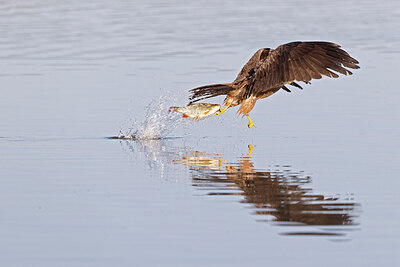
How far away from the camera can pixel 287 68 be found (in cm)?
1162

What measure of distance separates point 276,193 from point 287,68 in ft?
7.64

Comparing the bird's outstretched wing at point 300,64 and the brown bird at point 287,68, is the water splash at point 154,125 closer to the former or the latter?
the brown bird at point 287,68

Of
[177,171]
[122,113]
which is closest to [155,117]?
[122,113]

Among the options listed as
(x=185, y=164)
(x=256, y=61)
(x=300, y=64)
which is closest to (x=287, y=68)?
(x=300, y=64)

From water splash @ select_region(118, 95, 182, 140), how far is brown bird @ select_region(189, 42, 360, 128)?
1355 millimetres

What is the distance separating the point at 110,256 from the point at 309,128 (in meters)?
6.37

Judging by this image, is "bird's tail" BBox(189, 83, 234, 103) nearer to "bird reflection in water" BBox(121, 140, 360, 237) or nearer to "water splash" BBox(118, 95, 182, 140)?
"bird reflection in water" BBox(121, 140, 360, 237)

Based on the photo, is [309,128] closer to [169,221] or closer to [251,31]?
[169,221]

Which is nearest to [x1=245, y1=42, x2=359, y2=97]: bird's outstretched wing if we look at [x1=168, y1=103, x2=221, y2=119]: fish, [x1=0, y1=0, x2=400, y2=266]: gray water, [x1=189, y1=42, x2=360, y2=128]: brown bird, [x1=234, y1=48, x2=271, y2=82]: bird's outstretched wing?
[x1=189, y1=42, x2=360, y2=128]: brown bird

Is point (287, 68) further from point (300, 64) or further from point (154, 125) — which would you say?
point (154, 125)

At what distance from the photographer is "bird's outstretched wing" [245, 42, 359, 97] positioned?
11430 millimetres

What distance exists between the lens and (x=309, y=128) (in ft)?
44.4

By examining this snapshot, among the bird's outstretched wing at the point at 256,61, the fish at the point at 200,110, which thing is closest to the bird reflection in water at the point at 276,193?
the fish at the point at 200,110

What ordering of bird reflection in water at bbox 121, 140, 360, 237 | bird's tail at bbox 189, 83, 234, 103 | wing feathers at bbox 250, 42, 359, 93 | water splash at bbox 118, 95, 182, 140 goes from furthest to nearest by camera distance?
1. water splash at bbox 118, 95, 182, 140
2. bird's tail at bbox 189, 83, 234, 103
3. wing feathers at bbox 250, 42, 359, 93
4. bird reflection in water at bbox 121, 140, 360, 237
